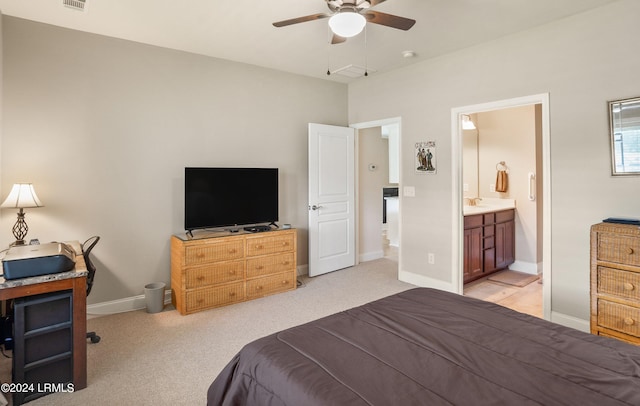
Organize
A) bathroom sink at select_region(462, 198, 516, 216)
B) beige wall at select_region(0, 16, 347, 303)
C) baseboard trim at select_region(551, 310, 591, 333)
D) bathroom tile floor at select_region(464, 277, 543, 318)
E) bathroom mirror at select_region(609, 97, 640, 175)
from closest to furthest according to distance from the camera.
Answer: bathroom mirror at select_region(609, 97, 640, 175), baseboard trim at select_region(551, 310, 591, 333), beige wall at select_region(0, 16, 347, 303), bathroom tile floor at select_region(464, 277, 543, 318), bathroom sink at select_region(462, 198, 516, 216)

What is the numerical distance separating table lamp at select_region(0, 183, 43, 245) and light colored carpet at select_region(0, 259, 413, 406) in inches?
42.8

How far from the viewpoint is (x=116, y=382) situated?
2344 mm

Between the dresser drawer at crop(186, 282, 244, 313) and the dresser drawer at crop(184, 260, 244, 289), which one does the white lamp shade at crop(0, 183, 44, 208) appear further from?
the dresser drawer at crop(186, 282, 244, 313)

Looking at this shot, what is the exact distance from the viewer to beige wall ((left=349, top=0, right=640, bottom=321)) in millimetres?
2779

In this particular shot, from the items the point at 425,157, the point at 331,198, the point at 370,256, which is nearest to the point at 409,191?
the point at 425,157

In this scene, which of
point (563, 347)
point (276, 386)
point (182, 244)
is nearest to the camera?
point (276, 386)

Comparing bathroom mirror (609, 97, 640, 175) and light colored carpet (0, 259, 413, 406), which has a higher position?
bathroom mirror (609, 97, 640, 175)

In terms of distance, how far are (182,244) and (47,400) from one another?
156cm

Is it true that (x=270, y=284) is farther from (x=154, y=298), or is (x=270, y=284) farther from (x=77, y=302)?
(x=77, y=302)

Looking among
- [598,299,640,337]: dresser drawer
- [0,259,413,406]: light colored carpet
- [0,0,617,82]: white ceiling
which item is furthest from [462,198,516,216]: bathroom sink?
[0,0,617,82]: white ceiling

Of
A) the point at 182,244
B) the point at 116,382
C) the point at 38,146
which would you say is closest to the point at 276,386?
the point at 116,382

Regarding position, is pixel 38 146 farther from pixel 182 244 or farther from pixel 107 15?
pixel 182 244

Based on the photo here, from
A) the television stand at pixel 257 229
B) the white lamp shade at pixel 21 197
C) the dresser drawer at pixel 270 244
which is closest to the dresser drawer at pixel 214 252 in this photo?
the dresser drawer at pixel 270 244

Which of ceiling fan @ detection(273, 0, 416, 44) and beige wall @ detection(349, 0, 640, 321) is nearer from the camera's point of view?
ceiling fan @ detection(273, 0, 416, 44)
